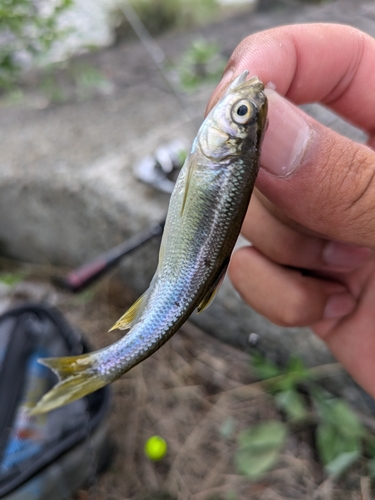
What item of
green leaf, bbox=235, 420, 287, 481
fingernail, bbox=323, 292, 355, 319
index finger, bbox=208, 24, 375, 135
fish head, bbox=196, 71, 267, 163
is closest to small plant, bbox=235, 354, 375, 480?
green leaf, bbox=235, 420, 287, 481

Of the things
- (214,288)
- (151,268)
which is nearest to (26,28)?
(151,268)

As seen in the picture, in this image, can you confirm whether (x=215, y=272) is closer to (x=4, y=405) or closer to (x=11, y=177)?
(x=4, y=405)

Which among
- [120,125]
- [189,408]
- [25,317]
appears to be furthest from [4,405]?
[120,125]

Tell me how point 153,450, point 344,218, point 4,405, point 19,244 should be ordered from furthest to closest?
1. point 19,244
2. point 153,450
3. point 4,405
4. point 344,218

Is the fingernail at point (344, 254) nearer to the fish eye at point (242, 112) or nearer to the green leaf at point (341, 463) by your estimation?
the fish eye at point (242, 112)

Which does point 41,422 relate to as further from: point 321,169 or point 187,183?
point 321,169

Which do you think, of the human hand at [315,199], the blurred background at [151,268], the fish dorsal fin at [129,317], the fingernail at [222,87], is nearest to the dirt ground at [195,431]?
the blurred background at [151,268]

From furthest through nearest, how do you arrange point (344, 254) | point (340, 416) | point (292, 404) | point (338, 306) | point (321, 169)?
1. point (292, 404)
2. point (340, 416)
3. point (338, 306)
4. point (344, 254)
5. point (321, 169)
